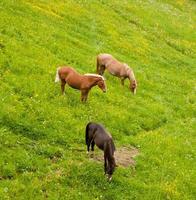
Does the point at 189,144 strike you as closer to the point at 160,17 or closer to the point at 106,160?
the point at 106,160

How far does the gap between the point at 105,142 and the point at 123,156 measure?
3.86 m

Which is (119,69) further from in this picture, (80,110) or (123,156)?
(123,156)

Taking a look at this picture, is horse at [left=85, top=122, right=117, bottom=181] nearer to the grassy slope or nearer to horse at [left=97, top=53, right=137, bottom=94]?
the grassy slope

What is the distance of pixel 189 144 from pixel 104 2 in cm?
3640

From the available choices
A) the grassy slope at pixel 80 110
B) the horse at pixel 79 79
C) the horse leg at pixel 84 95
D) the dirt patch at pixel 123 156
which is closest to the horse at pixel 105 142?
the grassy slope at pixel 80 110

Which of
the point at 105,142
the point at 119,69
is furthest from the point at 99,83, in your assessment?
the point at 105,142

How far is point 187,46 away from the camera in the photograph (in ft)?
191

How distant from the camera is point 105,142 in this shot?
24391 millimetres

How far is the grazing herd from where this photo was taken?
2430 cm

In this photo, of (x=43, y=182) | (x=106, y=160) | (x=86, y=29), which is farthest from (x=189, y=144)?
(x=86, y=29)

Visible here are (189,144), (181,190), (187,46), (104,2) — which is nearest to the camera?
(181,190)

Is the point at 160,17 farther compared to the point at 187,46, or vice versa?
the point at 160,17

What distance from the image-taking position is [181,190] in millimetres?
26125

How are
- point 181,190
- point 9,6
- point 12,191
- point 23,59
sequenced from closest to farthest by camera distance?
point 12,191, point 181,190, point 23,59, point 9,6
